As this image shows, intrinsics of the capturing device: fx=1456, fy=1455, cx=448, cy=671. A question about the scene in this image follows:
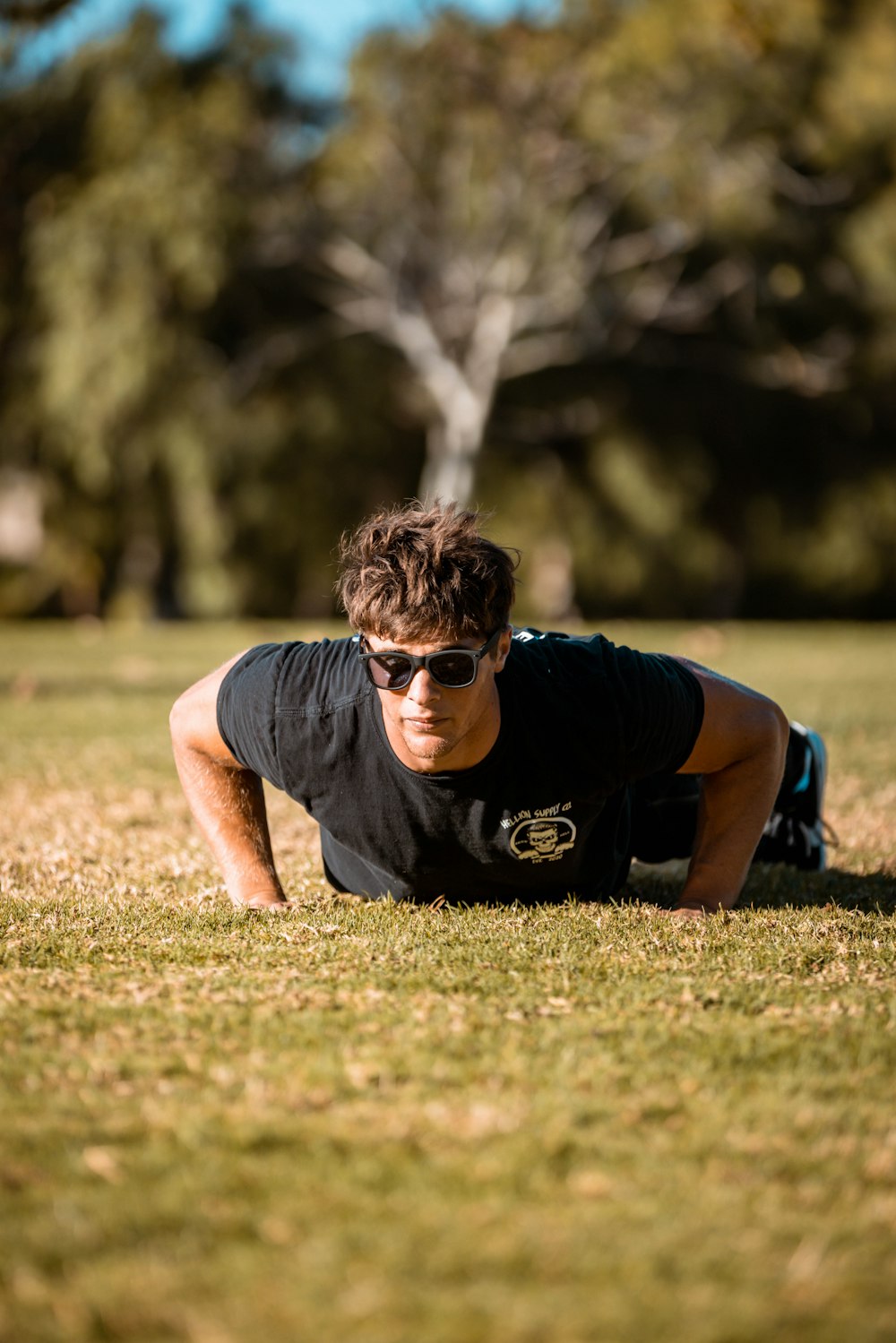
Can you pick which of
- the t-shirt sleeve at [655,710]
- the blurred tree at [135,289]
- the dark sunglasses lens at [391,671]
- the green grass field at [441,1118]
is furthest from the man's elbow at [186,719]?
the blurred tree at [135,289]

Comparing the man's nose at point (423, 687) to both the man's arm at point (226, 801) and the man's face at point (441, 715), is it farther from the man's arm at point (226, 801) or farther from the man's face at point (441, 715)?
the man's arm at point (226, 801)

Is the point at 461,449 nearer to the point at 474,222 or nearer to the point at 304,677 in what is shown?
the point at 474,222

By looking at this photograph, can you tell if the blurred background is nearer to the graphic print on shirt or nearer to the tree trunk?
the tree trunk

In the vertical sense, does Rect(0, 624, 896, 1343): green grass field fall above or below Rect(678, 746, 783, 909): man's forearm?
below

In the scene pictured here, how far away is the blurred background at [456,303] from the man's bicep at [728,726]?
21.9 metres

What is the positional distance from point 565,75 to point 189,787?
24.0 m

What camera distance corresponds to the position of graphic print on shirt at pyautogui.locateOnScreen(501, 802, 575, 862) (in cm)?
455

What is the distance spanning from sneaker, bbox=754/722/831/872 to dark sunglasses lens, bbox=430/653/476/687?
1.95 meters

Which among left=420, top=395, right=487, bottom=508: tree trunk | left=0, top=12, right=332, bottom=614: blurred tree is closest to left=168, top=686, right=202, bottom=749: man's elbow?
left=0, top=12, right=332, bottom=614: blurred tree

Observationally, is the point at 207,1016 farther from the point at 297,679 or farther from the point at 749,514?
the point at 749,514

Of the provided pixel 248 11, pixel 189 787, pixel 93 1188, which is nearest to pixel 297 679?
pixel 189 787

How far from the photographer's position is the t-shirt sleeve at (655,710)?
14.8 ft

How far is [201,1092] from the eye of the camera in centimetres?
318

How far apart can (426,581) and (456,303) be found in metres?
24.6
